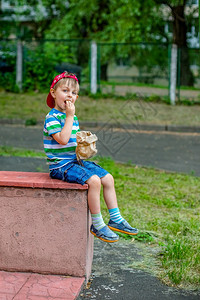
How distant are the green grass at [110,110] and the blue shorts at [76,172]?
968 centimetres

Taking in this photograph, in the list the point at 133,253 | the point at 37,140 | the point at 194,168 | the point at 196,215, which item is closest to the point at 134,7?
the point at 37,140

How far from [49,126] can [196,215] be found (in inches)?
98.5

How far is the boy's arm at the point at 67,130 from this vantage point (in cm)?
325

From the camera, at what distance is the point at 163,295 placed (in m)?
3.25

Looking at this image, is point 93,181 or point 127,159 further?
point 127,159

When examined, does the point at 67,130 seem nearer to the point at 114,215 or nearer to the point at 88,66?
the point at 114,215

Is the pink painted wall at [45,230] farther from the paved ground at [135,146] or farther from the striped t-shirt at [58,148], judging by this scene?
the paved ground at [135,146]

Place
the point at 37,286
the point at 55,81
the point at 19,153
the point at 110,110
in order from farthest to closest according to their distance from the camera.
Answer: the point at 110,110 < the point at 19,153 < the point at 55,81 < the point at 37,286

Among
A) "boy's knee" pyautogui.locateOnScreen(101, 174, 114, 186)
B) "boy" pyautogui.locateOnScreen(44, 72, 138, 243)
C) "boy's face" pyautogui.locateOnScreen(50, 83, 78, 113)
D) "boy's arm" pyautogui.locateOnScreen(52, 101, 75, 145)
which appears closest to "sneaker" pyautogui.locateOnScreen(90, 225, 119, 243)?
"boy" pyautogui.locateOnScreen(44, 72, 138, 243)

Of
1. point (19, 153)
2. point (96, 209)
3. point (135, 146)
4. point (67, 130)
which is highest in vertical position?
point (67, 130)

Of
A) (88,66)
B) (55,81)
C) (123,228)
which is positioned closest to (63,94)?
(55,81)

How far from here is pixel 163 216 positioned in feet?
A: 16.8

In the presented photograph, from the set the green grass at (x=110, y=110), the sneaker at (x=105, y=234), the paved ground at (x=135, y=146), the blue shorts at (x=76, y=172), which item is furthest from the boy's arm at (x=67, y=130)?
the green grass at (x=110, y=110)

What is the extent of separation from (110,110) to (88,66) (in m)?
2.93
